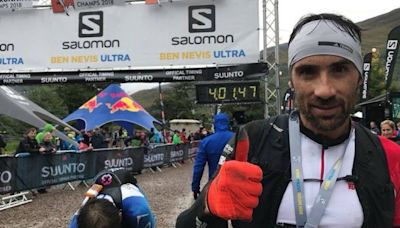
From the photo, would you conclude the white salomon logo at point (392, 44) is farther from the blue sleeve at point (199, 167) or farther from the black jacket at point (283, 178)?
the black jacket at point (283, 178)

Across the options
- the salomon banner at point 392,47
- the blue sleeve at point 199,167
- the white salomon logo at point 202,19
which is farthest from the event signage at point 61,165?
the salomon banner at point 392,47

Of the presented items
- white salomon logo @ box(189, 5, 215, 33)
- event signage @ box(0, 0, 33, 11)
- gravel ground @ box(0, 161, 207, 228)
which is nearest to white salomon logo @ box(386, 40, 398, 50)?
white salomon logo @ box(189, 5, 215, 33)

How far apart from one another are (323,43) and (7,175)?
32.1 feet

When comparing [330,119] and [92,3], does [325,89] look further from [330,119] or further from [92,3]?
[92,3]

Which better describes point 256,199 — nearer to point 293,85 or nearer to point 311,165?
point 311,165

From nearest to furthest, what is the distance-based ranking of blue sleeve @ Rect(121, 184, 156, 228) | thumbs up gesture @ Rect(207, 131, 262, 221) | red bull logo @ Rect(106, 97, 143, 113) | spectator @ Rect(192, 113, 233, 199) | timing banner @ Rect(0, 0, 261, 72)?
thumbs up gesture @ Rect(207, 131, 262, 221) → blue sleeve @ Rect(121, 184, 156, 228) → spectator @ Rect(192, 113, 233, 199) → timing banner @ Rect(0, 0, 261, 72) → red bull logo @ Rect(106, 97, 143, 113)

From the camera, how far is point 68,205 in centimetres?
1027

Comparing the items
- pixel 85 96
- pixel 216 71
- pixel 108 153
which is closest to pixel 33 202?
pixel 108 153

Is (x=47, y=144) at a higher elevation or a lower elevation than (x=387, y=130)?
lower

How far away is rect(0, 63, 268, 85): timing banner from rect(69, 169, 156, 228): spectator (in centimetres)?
888

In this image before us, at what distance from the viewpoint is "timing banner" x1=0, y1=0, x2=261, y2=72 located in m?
12.3

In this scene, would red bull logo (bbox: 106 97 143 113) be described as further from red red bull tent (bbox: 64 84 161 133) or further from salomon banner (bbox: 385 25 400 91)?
salomon banner (bbox: 385 25 400 91)

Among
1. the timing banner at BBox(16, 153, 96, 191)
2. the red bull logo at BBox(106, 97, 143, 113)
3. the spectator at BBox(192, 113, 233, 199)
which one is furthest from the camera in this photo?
the red bull logo at BBox(106, 97, 143, 113)

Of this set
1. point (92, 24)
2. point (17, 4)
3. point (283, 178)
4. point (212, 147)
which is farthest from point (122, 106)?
point (283, 178)
